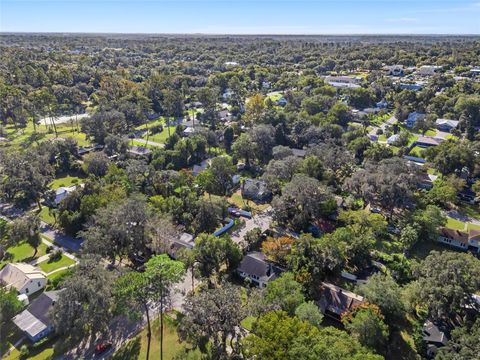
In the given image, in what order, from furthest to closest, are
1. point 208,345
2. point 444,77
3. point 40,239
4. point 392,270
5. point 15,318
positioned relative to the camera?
point 444,77
point 40,239
point 392,270
point 15,318
point 208,345

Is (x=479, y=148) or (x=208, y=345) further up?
(x=479, y=148)

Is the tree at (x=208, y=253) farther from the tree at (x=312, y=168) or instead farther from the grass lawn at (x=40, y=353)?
the tree at (x=312, y=168)

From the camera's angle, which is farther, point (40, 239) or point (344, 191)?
point (344, 191)

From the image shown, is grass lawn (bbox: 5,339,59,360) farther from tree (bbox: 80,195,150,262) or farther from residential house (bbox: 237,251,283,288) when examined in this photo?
residential house (bbox: 237,251,283,288)

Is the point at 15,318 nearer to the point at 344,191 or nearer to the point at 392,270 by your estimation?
the point at 392,270

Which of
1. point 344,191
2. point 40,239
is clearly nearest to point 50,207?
point 40,239

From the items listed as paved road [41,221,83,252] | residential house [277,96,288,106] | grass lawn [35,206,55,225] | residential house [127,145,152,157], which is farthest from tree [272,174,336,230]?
residential house [277,96,288,106]

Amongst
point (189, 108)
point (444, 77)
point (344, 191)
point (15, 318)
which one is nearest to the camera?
point (15, 318)
